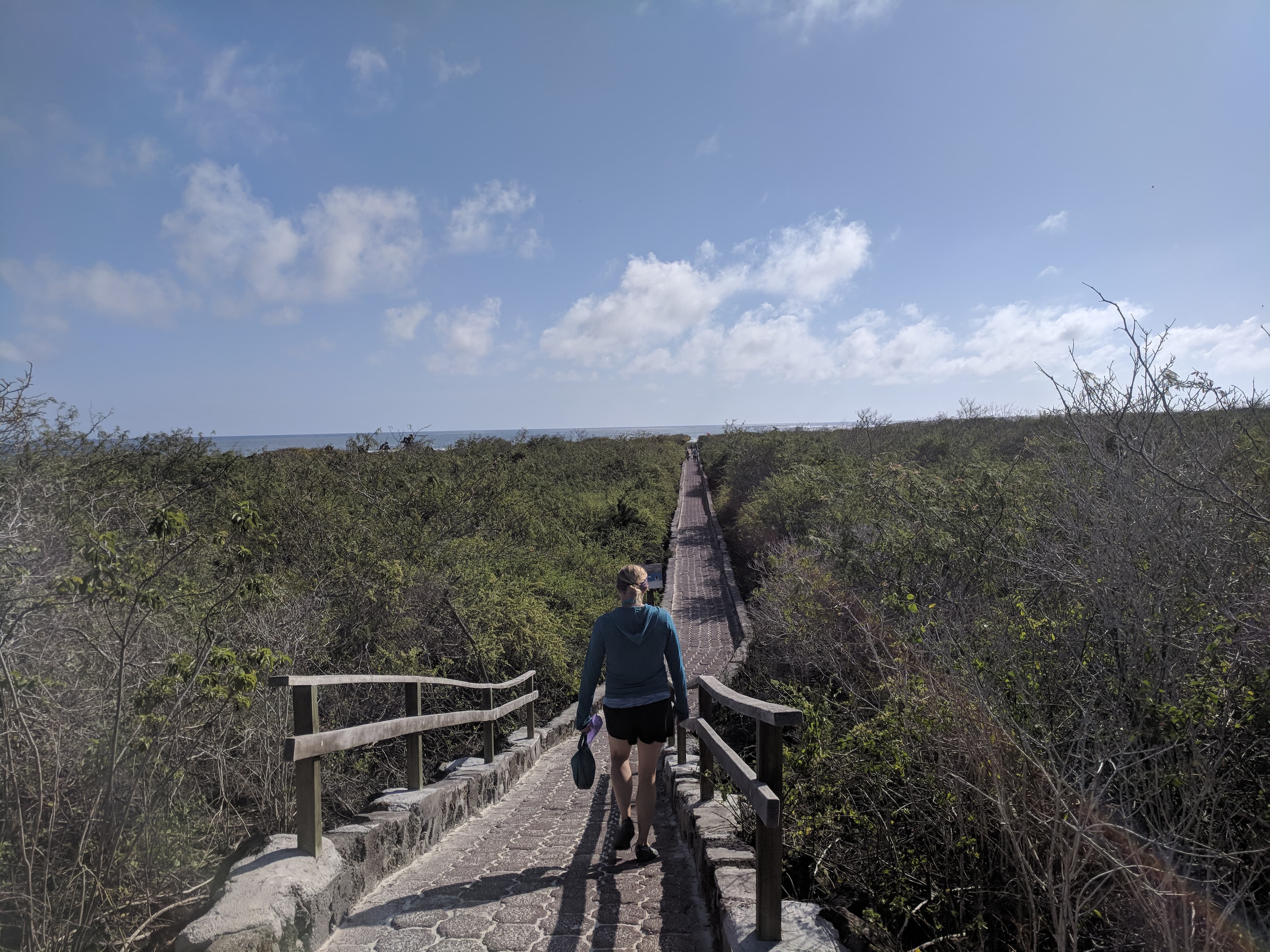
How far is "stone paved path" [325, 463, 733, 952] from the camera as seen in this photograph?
332 centimetres

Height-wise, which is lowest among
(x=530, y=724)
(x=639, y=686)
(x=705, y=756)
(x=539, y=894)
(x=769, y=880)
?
(x=530, y=724)

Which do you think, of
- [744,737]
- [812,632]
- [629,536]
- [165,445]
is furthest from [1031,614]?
[629,536]

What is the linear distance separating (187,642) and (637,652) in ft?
11.8

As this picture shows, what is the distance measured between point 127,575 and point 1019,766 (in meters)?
5.07

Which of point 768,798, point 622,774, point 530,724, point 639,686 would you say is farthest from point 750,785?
point 530,724

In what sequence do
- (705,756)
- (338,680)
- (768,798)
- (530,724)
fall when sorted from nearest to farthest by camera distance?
(768,798)
(338,680)
(705,756)
(530,724)

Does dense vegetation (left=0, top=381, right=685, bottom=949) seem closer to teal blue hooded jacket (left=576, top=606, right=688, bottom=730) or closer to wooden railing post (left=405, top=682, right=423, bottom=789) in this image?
wooden railing post (left=405, top=682, right=423, bottom=789)

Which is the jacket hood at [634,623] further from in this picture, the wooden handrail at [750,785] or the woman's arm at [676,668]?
the wooden handrail at [750,785]

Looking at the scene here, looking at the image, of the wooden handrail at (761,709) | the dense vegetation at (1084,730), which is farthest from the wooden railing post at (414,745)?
the dense vegetation at (1084,730)

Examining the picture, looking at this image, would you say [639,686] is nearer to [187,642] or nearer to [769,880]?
[769,880]

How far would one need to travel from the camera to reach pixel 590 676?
4.55m

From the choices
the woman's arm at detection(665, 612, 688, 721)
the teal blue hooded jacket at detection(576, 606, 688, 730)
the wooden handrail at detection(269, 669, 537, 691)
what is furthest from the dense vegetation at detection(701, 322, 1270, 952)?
the wooden handrail at detection(269, 669, 537, 691)

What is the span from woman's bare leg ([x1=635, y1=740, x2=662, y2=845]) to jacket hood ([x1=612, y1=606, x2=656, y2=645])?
653 millimetres

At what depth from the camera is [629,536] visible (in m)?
22.9
